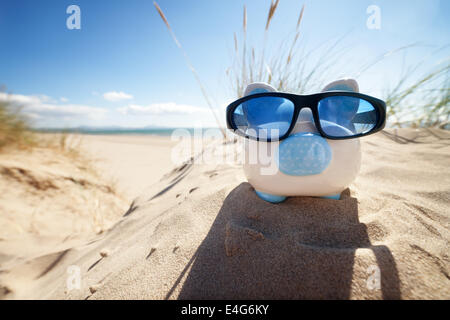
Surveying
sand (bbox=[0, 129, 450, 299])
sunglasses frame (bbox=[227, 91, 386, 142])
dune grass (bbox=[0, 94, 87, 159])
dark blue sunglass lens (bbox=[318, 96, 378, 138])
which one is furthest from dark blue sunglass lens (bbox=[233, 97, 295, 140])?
dune grass (bbox=[0, 94, 87, 159])

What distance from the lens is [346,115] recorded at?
2.76ft

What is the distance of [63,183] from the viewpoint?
2.12 meters

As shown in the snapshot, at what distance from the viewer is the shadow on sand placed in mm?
530

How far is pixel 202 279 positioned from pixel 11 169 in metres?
2.63

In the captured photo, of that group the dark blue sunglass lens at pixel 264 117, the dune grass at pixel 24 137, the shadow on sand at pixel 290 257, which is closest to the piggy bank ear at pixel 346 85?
the dark blue sunglass lens at pixel 264 117

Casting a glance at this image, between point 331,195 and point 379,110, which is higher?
point 379,110

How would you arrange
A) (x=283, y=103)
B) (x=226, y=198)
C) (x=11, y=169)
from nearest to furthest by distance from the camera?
(x=283, y=103) < (x=226, y=198) < (x=11, y=169)

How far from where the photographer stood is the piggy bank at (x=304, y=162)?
74cm

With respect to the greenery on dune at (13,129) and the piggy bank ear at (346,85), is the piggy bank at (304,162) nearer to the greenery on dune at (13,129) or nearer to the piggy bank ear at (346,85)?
the piggy bank ear at (346,85)

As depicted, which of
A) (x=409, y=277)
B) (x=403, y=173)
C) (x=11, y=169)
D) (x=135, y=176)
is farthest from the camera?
(x=135, y=176)

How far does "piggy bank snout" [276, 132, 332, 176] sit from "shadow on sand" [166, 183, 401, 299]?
0.63 ft

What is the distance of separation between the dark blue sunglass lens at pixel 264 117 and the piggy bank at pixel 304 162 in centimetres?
4
